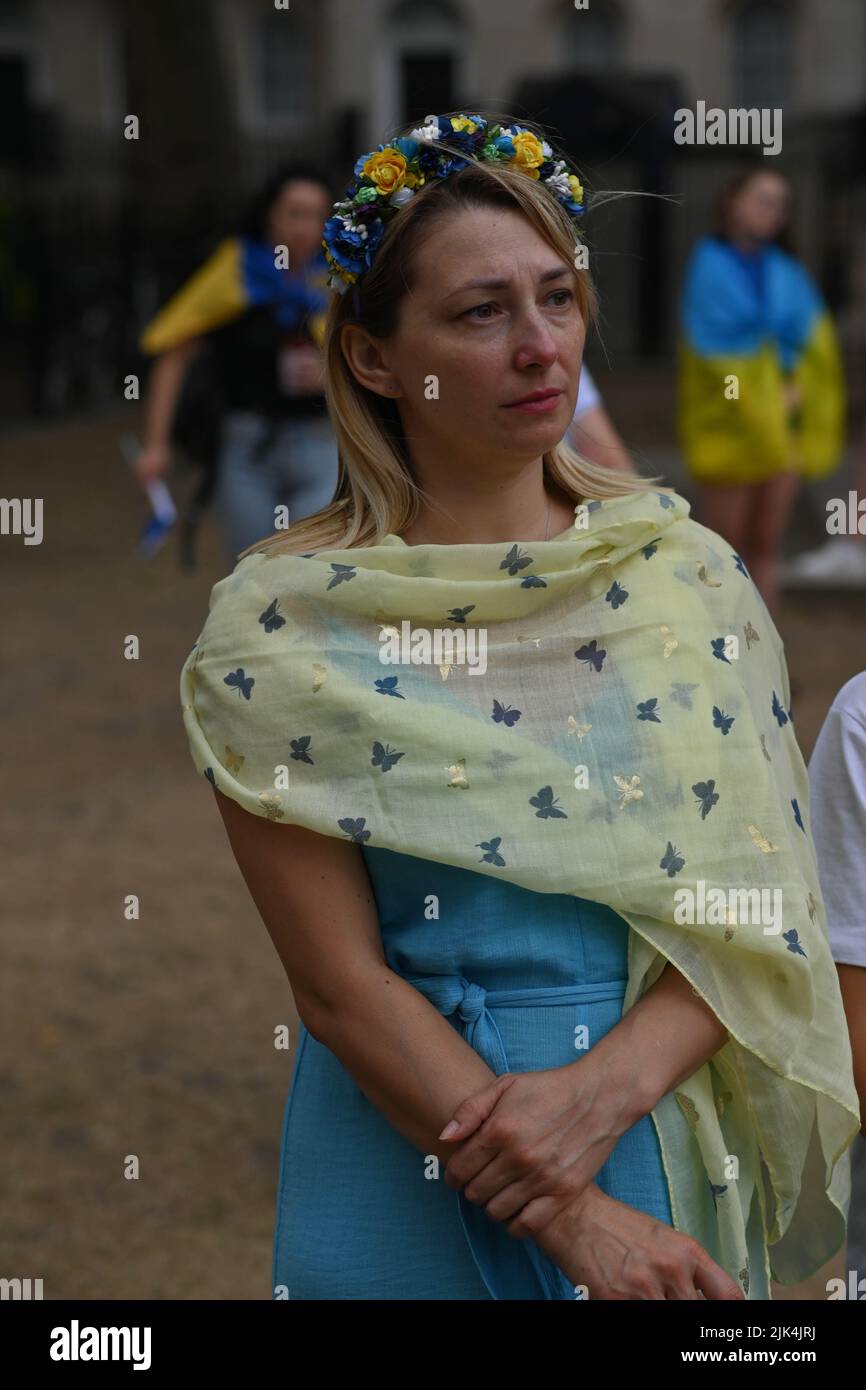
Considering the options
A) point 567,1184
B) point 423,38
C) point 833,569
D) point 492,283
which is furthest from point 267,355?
point 423,38

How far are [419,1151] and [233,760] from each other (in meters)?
0.48

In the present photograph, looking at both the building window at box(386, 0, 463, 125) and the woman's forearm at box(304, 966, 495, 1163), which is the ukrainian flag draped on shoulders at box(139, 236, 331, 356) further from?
the building window at box(386, 0, 463, 125)

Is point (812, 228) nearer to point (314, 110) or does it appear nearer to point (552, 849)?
point (314, 110)

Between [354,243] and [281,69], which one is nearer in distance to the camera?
[354,243]

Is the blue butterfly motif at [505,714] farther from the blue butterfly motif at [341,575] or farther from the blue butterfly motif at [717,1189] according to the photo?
the blue butterfly motif at [717,1189]

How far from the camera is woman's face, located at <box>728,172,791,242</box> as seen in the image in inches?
283

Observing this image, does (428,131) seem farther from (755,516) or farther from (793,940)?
(755,516)

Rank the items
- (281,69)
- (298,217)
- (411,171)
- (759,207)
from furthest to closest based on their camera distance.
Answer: (281,69), (759,207), (298,217), (411,171)

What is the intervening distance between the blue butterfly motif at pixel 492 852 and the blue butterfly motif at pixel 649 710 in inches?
8.2

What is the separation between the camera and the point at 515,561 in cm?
209

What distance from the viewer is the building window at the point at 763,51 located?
28000 millimetres

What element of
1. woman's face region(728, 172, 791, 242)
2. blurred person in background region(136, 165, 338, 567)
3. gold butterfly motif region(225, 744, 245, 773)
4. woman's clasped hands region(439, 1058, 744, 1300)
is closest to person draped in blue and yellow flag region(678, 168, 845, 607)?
woman's face region(728, 172, 791, 242)

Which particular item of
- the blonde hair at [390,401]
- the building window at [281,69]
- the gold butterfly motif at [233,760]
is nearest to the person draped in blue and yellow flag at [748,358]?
the blonde hair at [390,401]
